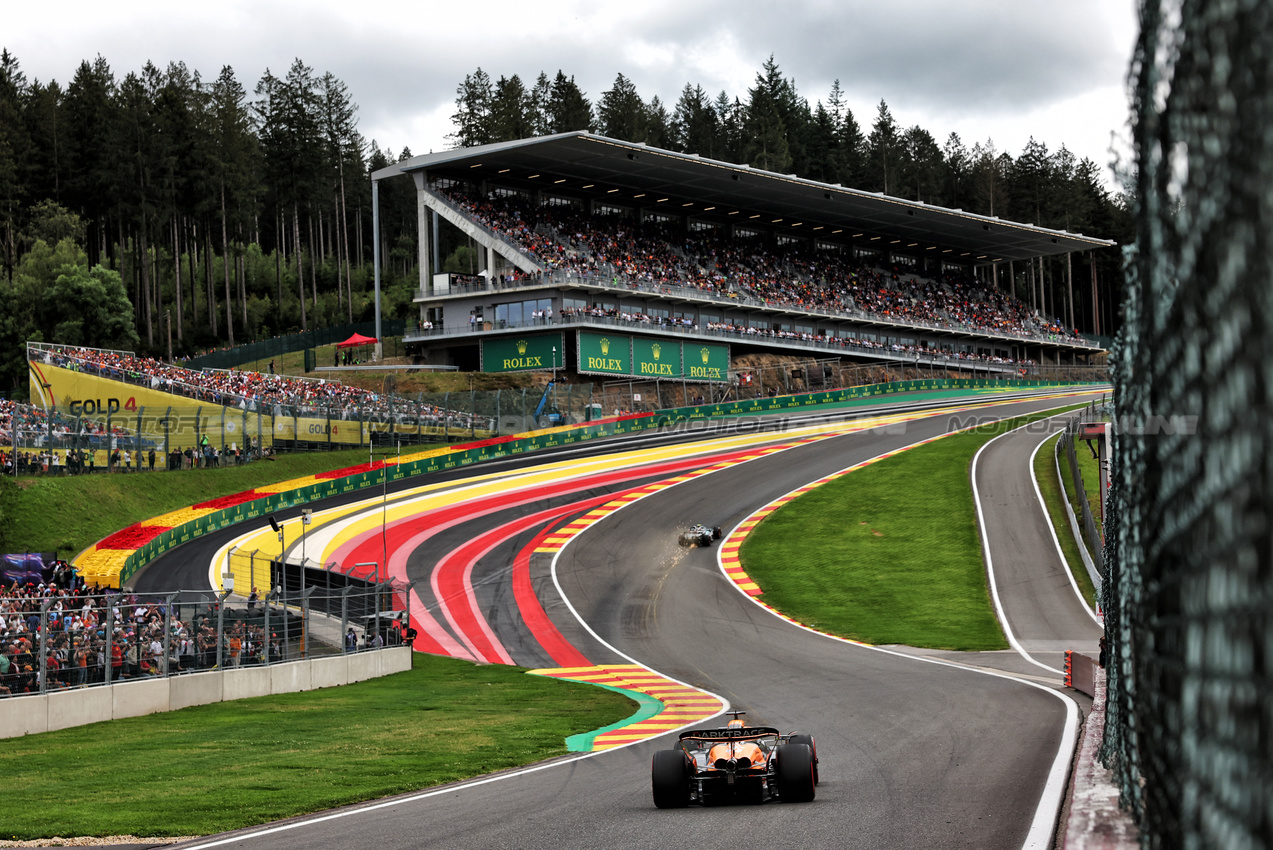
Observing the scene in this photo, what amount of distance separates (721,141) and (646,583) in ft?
302

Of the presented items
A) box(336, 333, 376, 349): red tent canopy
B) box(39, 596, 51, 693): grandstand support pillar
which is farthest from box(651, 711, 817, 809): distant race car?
box(336, 333, 376, 349): red tent canopy

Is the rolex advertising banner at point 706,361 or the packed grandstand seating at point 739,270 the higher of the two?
the packed grandstand seating at point 739,270

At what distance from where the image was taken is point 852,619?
31.2 m

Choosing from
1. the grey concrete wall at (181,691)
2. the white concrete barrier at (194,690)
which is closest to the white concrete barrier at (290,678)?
the grey concrete wall at (181,691)

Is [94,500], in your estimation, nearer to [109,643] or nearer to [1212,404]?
[109,643]

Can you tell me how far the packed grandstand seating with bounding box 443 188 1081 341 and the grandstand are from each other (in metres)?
0.17

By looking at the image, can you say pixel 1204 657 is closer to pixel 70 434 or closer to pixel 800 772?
pixel 800 772

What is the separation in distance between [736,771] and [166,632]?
1228 cm

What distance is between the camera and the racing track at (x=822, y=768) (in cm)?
1020

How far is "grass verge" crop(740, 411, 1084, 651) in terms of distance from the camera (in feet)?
99.8

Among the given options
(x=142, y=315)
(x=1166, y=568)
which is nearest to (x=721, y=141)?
(x=142, y=315)

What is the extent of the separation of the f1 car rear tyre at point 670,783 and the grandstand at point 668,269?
58.0 meters

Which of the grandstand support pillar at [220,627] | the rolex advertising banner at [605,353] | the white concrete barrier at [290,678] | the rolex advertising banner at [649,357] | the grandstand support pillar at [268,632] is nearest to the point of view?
the grandstand support pillar at [220,627]

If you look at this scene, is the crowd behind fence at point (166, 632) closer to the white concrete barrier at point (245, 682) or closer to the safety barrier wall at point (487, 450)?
the white concrete barrier at point (245, 682)
